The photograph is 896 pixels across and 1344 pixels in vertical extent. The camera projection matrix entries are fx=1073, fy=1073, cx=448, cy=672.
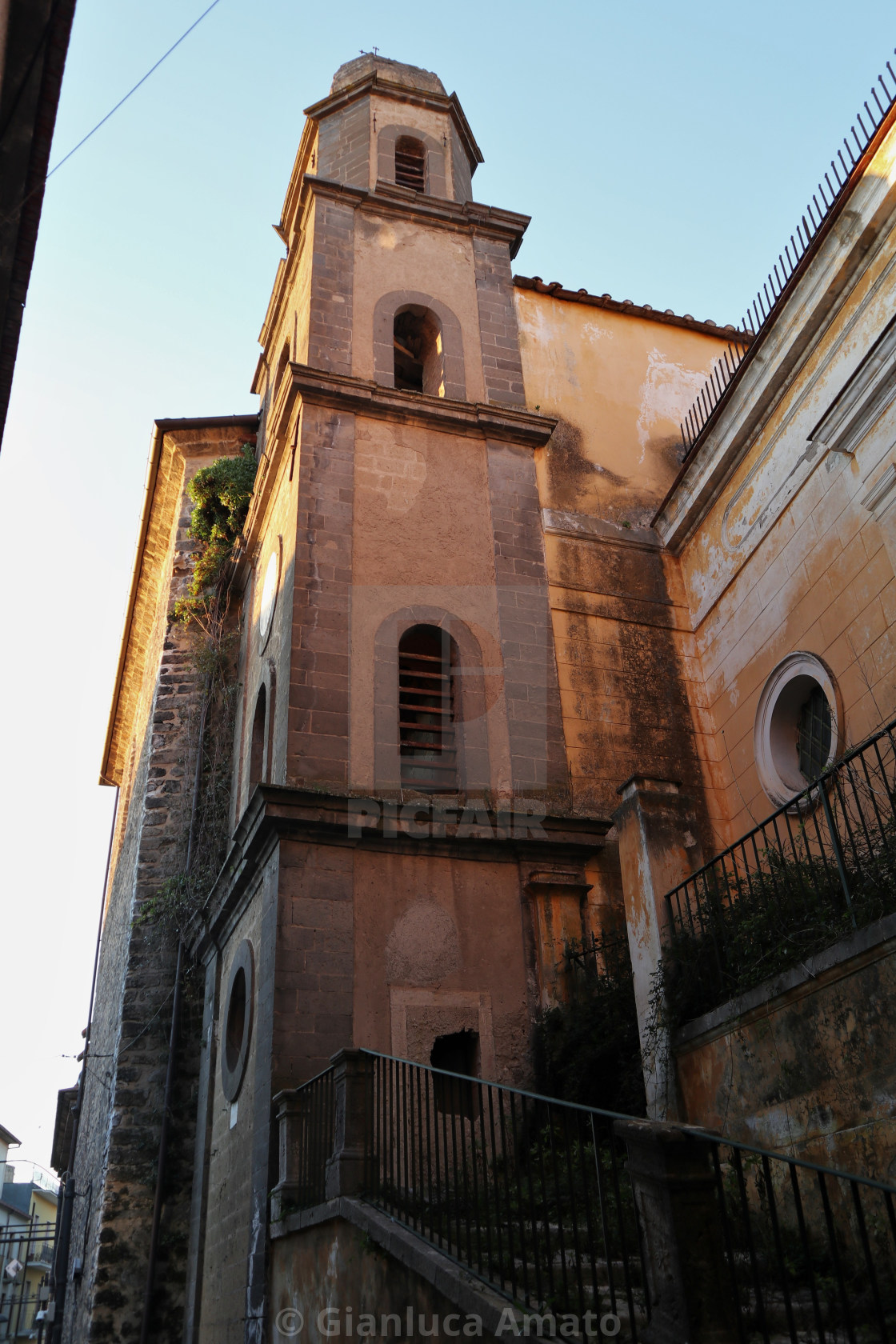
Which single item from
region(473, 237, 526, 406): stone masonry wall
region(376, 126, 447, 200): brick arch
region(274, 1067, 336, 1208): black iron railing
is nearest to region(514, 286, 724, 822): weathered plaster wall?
region(473, 237, 526, 406): stone masonry wall

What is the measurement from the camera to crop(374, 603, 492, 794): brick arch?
35.9 ft

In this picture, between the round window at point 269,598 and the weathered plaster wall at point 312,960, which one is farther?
the round window at point 269,598

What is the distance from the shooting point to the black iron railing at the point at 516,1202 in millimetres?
4711

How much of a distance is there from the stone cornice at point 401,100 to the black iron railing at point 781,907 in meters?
14.9

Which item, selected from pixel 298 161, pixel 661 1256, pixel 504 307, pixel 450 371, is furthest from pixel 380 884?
pixel 298 161

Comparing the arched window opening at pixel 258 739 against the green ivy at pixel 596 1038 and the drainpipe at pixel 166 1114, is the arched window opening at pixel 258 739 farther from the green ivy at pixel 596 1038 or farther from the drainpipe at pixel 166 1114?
the green ivy at pixel 596 1038

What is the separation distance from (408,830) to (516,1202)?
153 inches

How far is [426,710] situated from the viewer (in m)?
11.6

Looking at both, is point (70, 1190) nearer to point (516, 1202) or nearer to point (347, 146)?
point (516, 1202)

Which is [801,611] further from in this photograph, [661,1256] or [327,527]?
[661,1256]

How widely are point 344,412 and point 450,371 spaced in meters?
1.97

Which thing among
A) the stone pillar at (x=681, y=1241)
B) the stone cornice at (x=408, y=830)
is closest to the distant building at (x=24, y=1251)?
the stone cornice at (x=408, y=830)

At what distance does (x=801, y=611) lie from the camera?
10.8m

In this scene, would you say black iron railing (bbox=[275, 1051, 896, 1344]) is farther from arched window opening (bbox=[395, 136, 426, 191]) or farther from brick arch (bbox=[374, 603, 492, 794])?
Result: arched window opening (bbox=[395, 136, 426, 191])
